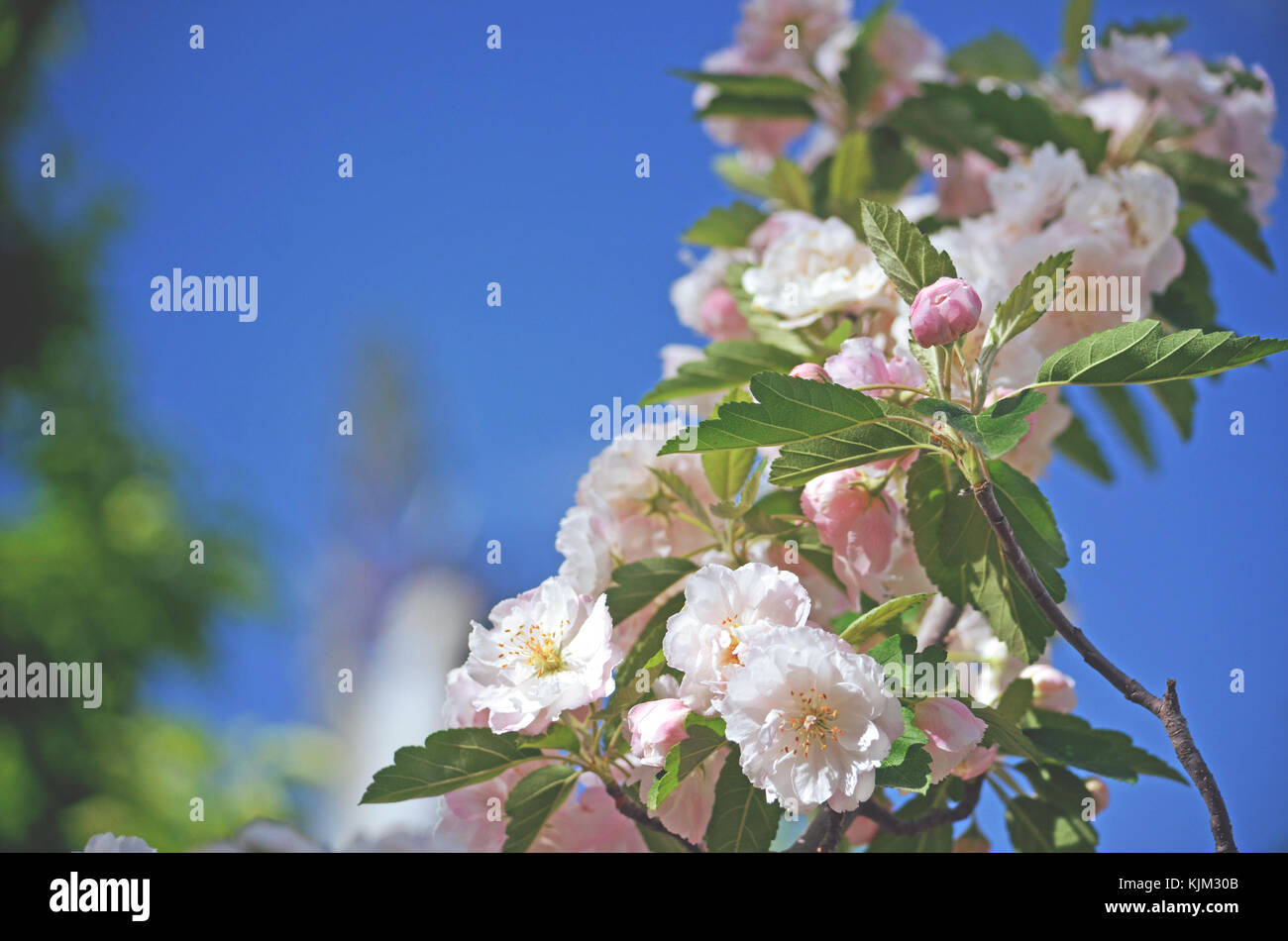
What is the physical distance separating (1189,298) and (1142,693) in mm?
697

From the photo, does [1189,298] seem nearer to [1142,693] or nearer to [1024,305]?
[1024,305]

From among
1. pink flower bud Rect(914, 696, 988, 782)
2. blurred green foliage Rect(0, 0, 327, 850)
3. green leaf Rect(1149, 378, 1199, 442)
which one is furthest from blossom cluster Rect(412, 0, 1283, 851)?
blurred green foliage Rect(0, 0, 327, 850)

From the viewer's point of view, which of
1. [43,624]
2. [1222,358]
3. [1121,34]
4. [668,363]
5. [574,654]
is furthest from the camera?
[43,624]

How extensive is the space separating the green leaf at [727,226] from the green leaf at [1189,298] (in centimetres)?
45

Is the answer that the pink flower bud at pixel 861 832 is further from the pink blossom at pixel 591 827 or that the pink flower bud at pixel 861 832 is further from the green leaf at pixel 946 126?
the green leaf at pixel 946 126

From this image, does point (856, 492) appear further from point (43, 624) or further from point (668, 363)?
point (43, 624)

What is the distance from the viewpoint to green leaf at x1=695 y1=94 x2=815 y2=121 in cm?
121

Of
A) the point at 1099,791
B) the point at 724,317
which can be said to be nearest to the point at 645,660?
the point at 1099,791

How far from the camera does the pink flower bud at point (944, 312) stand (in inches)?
22.5

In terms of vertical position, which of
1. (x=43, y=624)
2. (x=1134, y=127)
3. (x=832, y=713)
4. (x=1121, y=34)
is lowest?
(x=43, y=624)

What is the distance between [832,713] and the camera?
531 millimetres

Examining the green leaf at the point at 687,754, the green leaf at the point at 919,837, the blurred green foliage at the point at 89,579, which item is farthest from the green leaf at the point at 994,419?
the blurred green foliage at the point at 89,579

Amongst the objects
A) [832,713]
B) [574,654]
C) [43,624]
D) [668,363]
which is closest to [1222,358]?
[832,713]

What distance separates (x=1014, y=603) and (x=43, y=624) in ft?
18.3
